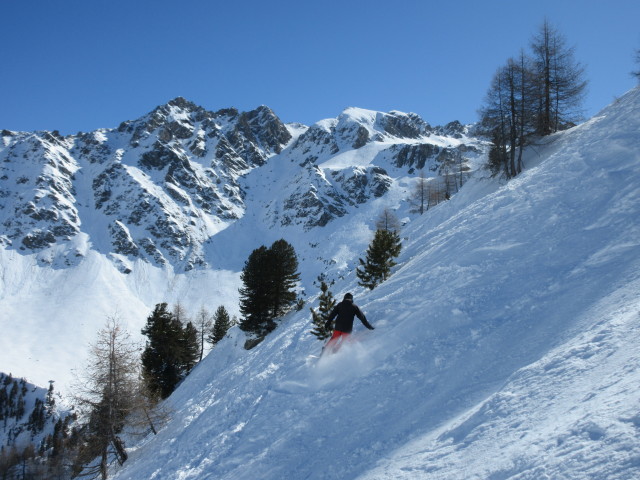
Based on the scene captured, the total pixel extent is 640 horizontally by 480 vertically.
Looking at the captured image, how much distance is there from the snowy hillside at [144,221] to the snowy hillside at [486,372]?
85.6 meters

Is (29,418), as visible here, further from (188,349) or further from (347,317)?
(347,317)

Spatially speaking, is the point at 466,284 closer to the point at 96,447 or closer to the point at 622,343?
the point at 622,343

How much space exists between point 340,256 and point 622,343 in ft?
354

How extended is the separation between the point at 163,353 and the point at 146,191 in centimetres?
12435

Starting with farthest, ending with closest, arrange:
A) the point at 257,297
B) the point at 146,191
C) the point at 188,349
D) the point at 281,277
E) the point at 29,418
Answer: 1. the point at 146,191
2. the point at 29,418
3. the point at 188,349
4. the point at 281,277
5. the point at 257,297

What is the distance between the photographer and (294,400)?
29.2 feet

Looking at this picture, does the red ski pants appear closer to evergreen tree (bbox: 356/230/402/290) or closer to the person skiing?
the person skiing

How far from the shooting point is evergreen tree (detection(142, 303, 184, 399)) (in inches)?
1417

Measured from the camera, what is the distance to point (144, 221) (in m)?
137

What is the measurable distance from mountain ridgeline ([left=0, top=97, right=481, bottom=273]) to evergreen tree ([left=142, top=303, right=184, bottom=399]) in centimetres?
9052

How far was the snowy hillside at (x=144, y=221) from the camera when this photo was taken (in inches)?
3954

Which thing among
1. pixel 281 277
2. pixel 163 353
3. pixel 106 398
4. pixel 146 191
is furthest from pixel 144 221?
pixel 106 398

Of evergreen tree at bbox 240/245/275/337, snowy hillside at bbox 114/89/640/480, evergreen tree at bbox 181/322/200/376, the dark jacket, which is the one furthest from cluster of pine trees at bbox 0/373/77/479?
the dark jacket

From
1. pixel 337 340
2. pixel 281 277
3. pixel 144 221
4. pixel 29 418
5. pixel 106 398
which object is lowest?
pixel 29 418
